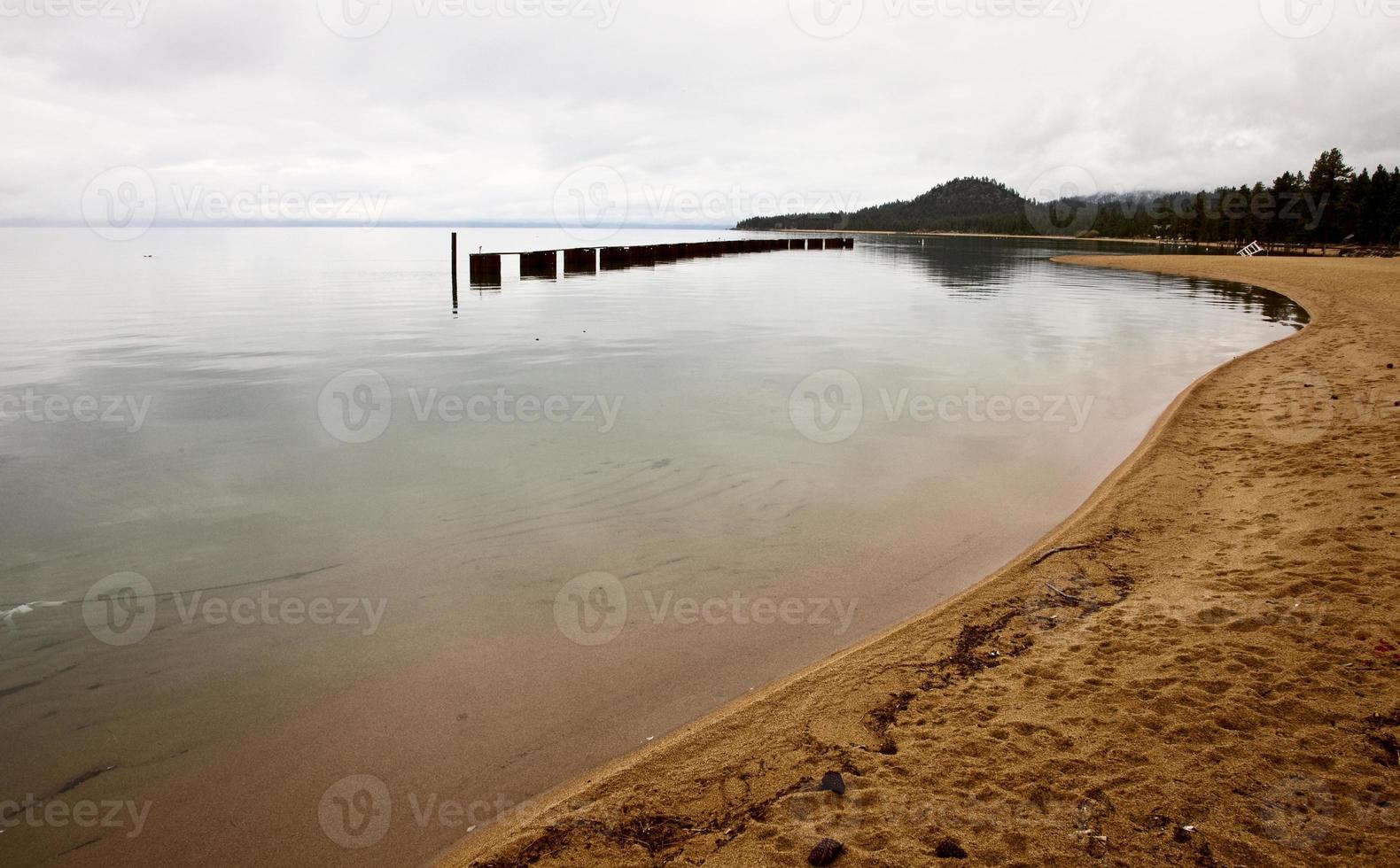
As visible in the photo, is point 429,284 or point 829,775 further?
point 429,284

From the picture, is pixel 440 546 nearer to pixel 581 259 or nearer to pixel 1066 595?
pixel 1066 595

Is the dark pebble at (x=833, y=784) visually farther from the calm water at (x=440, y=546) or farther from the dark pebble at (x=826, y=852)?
the calm water at (x=440, y=546)

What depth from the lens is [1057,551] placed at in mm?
6613

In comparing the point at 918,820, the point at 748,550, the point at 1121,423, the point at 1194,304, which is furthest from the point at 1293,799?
the point at 1194,304

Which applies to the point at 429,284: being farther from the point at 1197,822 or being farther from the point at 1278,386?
the point at 1197,822

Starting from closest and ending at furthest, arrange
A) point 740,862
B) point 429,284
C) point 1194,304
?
point 740,862, point 1194,304, point 429,284

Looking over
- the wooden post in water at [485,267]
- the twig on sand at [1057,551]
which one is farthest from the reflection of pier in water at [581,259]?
the twig on sand at [1057,551]

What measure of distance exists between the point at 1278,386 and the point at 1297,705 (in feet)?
37.8

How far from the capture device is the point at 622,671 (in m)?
5.13

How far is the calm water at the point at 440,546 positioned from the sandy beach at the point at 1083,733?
1.90ft

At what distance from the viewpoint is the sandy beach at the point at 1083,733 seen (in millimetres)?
3244

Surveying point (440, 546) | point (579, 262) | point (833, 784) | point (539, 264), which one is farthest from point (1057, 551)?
point (579, 262)

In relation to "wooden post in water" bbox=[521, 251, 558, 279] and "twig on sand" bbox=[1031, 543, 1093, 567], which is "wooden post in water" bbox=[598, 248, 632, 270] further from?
"twig on sand" bbox=[1031, 543, 1093, 567]

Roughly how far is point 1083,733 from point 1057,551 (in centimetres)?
299
